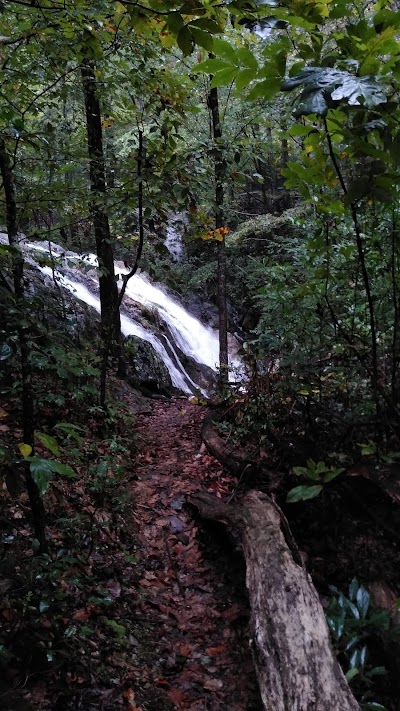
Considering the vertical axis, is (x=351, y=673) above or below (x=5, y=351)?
below

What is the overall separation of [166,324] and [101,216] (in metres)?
9.51

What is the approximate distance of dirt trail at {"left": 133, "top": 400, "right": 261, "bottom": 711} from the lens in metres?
2.61

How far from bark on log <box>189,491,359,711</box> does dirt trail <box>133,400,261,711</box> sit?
484mm

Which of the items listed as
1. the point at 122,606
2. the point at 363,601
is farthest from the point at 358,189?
the point at 122,606

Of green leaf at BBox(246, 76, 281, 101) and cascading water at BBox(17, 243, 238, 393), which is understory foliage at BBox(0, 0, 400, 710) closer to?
green leaf at BBox(246, 76, 281, 101)

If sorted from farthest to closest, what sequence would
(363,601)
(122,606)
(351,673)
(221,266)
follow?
(221,266) → (122,606) → (363,601) → (351,673)

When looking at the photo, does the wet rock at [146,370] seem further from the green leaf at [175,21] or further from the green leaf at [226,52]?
the green leaf at [175,21]

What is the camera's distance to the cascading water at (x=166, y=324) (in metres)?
11.6

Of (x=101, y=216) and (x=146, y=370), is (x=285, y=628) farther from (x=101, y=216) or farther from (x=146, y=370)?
(x=146, y=370)

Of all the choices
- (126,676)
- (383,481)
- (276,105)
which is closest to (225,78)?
(383,481)

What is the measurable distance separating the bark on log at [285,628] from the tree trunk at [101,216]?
2860mm

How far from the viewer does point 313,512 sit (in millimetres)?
3506

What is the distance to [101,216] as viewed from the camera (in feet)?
14.8

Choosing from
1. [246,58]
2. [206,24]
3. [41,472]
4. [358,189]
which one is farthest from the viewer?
[358,189]
